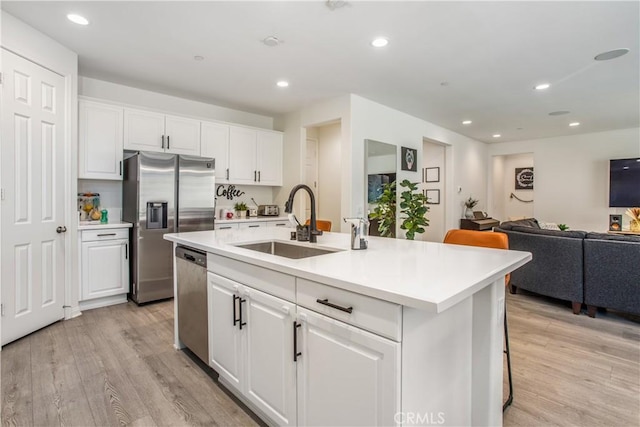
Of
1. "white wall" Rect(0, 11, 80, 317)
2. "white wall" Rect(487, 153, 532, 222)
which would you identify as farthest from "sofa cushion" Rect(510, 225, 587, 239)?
"white wall" Rect(0, 11, 80, 317)

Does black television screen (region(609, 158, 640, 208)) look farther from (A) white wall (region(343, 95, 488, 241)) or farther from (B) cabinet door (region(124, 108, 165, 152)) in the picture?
(B) cabinet door (region(124, 108, 165, 152))

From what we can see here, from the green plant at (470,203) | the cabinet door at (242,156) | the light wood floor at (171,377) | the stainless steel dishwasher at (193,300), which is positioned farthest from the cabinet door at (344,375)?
the green plant at (470,203)

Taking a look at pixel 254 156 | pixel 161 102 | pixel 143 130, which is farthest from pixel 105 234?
pixel 254 156

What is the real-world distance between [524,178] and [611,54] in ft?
20.1

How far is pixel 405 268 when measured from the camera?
1327 millimetres

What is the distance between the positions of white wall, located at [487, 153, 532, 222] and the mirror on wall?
15.4 feet

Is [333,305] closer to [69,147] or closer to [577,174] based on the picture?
[69,147]

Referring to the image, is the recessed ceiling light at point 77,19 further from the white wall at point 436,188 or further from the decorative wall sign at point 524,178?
the decorative wall sign at point 524,178

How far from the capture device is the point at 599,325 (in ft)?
9.98

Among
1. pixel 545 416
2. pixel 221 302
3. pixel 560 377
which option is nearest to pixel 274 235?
pixel 221 302

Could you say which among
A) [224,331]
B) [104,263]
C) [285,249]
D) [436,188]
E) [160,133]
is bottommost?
[224,331]

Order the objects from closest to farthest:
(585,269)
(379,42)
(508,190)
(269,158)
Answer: (379,42) → (585,269) → (269,158) → (508,190)

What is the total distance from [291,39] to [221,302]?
2313 mm

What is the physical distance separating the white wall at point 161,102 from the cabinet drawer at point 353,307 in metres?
3.90
